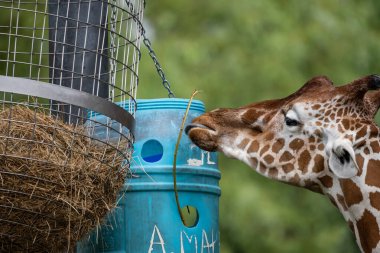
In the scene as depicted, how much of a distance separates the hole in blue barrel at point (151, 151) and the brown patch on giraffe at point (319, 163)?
2.60ft

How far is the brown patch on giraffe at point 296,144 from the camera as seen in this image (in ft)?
17.3

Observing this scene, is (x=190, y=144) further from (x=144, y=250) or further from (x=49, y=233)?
(x=49, y=233)

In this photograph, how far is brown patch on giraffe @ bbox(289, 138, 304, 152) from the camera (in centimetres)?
527

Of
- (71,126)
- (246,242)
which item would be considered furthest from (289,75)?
(71,126)

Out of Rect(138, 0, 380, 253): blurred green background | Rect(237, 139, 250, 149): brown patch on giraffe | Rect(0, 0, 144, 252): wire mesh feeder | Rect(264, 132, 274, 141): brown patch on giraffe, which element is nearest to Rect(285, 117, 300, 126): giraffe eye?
Rect(264, 132, 274, 141): brown patch on giraffe

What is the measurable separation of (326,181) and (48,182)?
4.60 ft

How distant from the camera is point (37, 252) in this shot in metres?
4.82

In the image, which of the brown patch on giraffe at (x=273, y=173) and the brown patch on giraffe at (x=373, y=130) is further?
the brown patch on giraffe at (x=273, y=173)

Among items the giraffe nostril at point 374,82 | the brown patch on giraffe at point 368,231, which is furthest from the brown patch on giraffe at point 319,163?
the giraffe nostril at point 374,82

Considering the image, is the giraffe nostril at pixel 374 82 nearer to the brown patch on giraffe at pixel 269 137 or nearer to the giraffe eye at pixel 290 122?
the giraffe eye at pixel 290 122

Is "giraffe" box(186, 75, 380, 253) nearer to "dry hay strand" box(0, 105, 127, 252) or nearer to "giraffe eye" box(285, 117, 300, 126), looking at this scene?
"giraffe eye" box(285, 117, 300, 126)

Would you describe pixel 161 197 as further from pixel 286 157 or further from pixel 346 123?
pixel 346 123

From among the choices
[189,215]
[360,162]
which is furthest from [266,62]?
[360,162]

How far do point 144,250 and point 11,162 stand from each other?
1.01 meters
